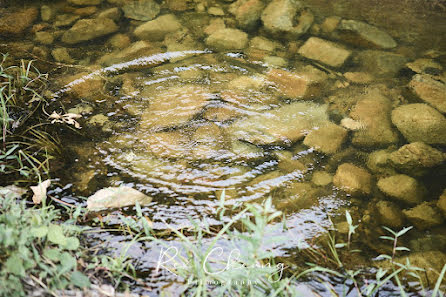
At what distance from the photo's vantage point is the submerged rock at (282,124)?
2480 millimetres

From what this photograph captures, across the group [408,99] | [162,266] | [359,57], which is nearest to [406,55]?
[359,57]

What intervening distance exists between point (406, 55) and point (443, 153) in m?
1.15

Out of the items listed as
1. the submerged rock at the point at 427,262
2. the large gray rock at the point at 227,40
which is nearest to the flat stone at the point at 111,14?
the large gray rock at the point at 227,40

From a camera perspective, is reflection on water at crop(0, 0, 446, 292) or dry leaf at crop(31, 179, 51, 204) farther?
reflection on water at crop(0, 0, 446, 292)

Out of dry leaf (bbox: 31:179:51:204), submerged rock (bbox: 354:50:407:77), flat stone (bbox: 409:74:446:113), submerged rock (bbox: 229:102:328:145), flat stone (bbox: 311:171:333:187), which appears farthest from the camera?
submerged rock (bbox: 354:50:407:77)

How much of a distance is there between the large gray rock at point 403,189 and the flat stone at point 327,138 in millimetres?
397

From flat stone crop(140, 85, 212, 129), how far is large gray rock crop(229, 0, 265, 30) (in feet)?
3.32

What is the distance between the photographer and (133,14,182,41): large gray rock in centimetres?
331

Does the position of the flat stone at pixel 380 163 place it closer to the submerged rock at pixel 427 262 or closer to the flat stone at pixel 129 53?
the submerged rock at pixel 427 262

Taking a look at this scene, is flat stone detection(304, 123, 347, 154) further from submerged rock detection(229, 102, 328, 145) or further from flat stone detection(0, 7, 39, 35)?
flat stone detection(0, 7, 39, 35)

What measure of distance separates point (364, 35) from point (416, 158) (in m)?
1.46

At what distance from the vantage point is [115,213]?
77.5 inches

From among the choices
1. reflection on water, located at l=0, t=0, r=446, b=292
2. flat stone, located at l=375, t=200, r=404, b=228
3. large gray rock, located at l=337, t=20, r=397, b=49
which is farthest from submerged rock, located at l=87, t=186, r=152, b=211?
large gray rock, located at l=337, t=20, r=397, b=49

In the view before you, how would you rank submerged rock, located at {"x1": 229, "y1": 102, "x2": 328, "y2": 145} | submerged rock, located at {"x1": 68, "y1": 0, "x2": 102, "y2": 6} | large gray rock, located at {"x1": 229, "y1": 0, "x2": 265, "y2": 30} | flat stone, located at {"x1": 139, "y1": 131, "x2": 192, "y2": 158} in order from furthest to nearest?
submerged rock, located at {"x1": 68, "y1": 0, "x2": 102, "y2": 6} → large gray rock, located at {"x1": 229, "y1": 0, "x2": 265, "y2": 30} → submerged rock, located at {"x1": 229, "y1": 102, "x2": 328, "y2": 145} → flat stone, located at {"x1": 139, "y1": 131, "x2": 192, "y2": 158}
